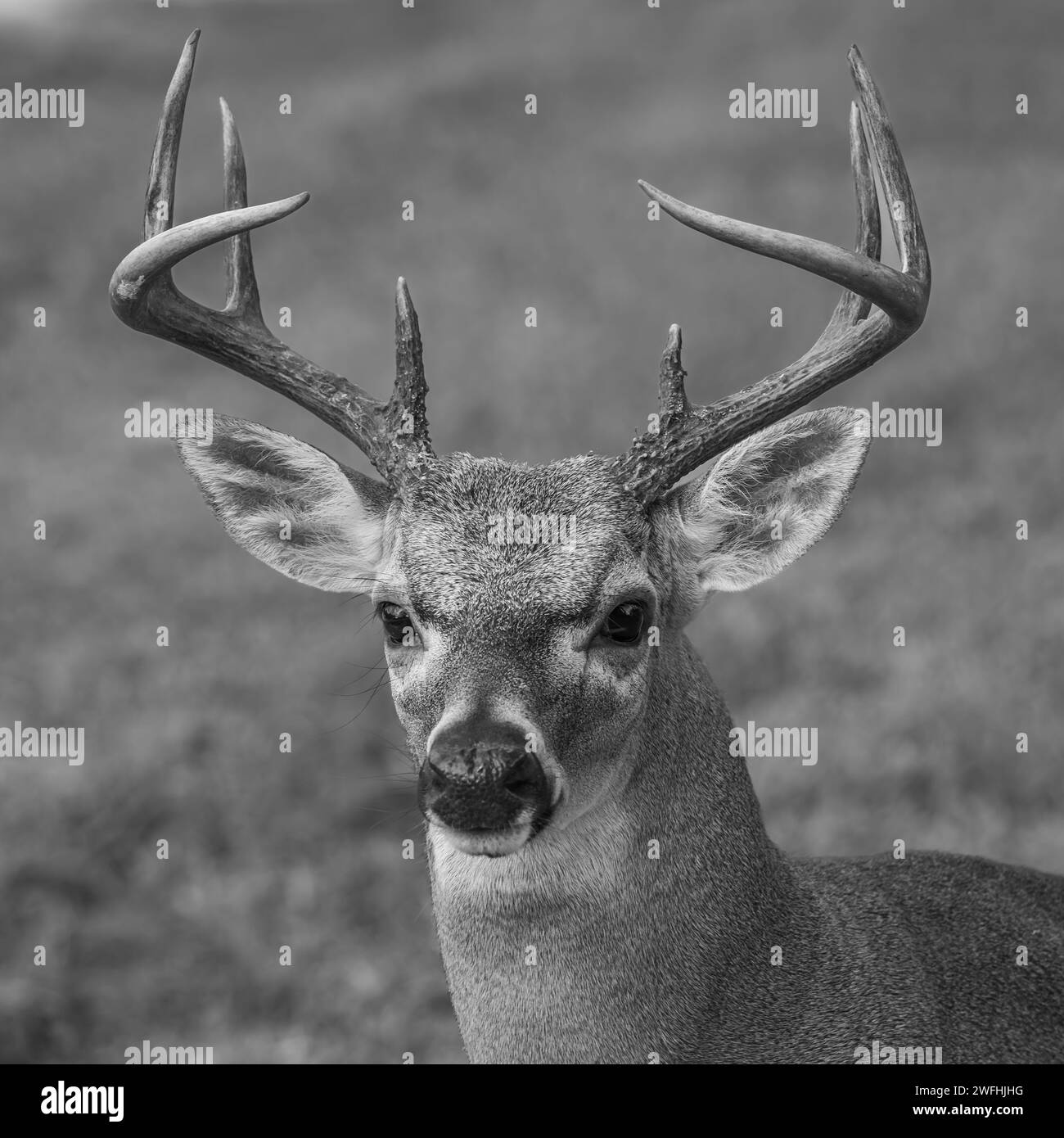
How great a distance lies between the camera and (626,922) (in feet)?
12.0

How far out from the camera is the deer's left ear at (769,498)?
12.8 feet

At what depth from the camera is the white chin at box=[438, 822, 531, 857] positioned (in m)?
3.22

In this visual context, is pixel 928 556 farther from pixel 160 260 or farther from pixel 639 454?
pixel 160 260

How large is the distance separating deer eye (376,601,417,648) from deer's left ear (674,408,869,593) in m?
0.79

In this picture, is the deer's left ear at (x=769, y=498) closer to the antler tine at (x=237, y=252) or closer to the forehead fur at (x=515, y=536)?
the forehead fur at (x=515, y=536)

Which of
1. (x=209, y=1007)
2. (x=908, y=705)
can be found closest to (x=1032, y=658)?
(x=908, y=705)

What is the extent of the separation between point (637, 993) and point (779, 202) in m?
12.9

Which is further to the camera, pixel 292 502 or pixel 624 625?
pixel 292 502

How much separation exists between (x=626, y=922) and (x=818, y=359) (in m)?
1.59

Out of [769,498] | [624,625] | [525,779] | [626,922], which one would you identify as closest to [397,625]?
[624,625]

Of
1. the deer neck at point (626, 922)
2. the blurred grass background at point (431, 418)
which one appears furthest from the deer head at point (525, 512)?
the blurred grass background at point (431, 418)

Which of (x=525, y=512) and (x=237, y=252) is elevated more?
(x=237, y=252)

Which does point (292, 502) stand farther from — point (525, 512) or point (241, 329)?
point (525, 512)

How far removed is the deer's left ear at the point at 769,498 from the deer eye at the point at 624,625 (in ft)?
1.20
